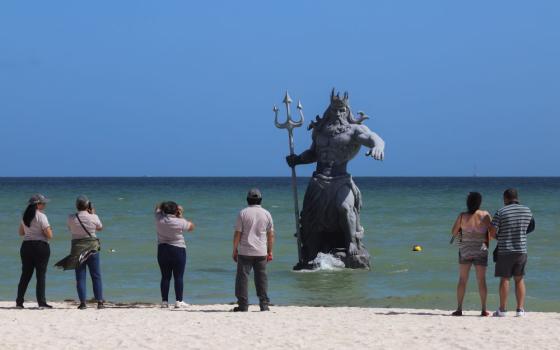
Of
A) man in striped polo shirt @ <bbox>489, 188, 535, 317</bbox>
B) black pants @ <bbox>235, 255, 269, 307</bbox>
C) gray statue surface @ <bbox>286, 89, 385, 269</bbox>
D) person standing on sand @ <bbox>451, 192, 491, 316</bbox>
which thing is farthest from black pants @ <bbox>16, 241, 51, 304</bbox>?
gray statue surface @ <bbox>286, 89, 385, 269</bbox>

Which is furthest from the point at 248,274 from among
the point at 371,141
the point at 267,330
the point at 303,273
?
the point at 303,273

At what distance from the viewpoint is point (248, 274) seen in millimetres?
10977

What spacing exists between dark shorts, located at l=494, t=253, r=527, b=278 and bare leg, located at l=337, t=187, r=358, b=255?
5444 mm

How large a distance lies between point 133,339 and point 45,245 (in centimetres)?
250

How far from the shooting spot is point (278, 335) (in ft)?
30.9

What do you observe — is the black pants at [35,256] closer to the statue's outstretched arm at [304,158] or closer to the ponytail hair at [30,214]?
the ponytail hair at [30,214]

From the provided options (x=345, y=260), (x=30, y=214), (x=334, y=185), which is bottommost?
(x=345, y=260)

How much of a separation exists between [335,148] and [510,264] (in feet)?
18.5

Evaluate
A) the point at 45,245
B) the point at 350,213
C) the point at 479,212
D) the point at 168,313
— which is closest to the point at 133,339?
the point at 168,313

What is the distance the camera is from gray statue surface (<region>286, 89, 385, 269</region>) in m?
15.7

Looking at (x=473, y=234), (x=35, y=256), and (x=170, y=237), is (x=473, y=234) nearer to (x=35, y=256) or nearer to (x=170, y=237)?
(x=170, y=237)

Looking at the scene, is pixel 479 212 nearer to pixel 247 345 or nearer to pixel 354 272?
pixel 247 345

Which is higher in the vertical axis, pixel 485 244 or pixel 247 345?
pixel 485 244

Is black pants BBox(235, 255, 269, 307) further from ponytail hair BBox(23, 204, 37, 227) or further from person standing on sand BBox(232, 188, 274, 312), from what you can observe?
ponytail hair BBox(23, 204, 37, 227)
